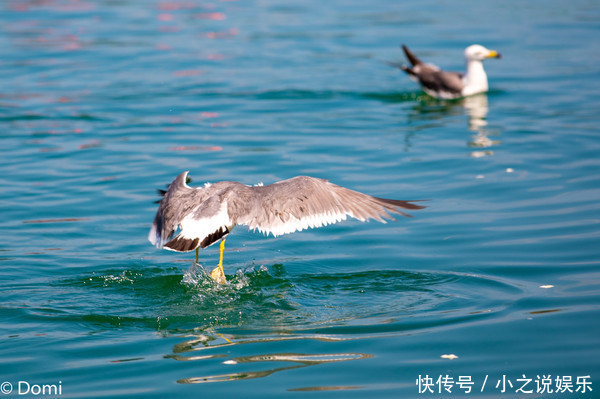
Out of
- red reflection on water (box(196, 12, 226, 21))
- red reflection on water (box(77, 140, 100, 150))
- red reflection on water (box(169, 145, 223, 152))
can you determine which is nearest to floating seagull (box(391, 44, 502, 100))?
red reflection on water (box(169, 145, 223, 152))

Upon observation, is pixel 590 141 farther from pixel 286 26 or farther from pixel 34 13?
pixel 34 13

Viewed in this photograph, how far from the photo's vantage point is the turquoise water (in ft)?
20.5

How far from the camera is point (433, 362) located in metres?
6.15

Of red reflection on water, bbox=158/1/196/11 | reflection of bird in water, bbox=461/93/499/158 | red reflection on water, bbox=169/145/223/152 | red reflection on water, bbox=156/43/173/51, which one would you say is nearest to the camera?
reflection of bird in water, bbox=461/93/499/158

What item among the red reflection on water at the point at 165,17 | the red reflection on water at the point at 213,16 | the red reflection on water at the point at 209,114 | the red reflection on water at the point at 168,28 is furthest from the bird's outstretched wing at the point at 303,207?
the red reflection on water at the point at 165,17

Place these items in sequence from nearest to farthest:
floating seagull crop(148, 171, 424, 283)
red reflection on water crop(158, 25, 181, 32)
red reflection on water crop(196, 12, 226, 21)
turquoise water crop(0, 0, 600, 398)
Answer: turquoise water crop(0, 0, 600, 398)
floating seagull crop(148, 171, 424, 283)
red reflection on water crop(158, 25, 181, 32)
red reflection on water crop(196, 12, 226, 21)

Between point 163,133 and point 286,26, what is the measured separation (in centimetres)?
867

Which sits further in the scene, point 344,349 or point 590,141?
point 590,141

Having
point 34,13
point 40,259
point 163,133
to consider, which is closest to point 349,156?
point 163,133

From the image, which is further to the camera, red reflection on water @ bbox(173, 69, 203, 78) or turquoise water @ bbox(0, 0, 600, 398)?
red reflection on water @ bbox(173, 69, 203, 78)

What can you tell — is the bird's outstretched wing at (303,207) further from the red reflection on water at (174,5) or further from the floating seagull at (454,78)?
the red reflection on water at (174,5)

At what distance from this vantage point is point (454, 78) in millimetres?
15320

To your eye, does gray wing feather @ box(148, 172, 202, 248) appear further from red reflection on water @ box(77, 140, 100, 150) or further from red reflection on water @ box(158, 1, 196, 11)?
red reflection on water @ box(158, 1, 196, 11)

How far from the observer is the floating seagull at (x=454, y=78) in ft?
50.1
